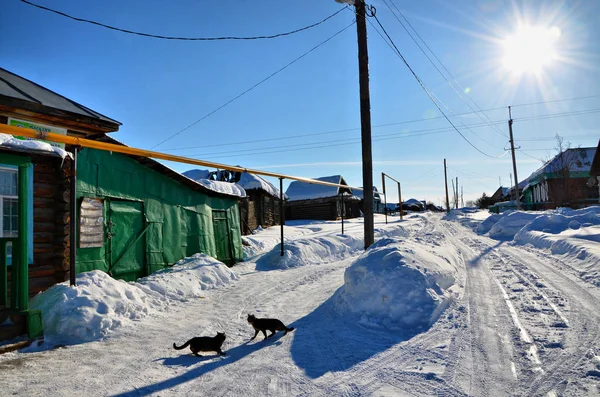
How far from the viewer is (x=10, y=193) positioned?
21.9 feet

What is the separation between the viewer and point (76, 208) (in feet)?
26.0

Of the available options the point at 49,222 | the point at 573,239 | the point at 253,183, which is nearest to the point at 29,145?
the point at 49,222

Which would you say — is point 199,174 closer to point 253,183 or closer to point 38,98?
point 253,183

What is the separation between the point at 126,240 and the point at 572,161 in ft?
146

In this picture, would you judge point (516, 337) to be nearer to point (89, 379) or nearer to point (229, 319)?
point (229, 319)

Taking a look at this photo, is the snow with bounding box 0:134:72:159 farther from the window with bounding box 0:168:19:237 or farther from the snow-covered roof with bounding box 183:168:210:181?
the snow-covered roof with bounding box 183:168:210:181

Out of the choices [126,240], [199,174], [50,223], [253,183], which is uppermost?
[199,174]

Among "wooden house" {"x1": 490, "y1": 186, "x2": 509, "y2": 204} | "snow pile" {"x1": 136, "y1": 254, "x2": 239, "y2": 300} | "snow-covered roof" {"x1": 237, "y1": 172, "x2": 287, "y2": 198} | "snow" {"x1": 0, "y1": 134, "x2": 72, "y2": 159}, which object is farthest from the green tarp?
"wooden house" {"x1": 490, "y1": 186, "x2": 509, "y2": 204}

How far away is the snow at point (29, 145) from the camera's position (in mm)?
5566

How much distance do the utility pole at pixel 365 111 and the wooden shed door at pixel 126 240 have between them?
6383mm

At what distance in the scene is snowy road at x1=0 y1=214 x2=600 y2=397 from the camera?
351cm

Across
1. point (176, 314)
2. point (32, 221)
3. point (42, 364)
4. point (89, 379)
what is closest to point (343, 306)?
point (176, 314)

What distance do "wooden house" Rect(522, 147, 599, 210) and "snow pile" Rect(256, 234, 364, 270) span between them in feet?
87.3

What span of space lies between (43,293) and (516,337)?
742 centimetres
